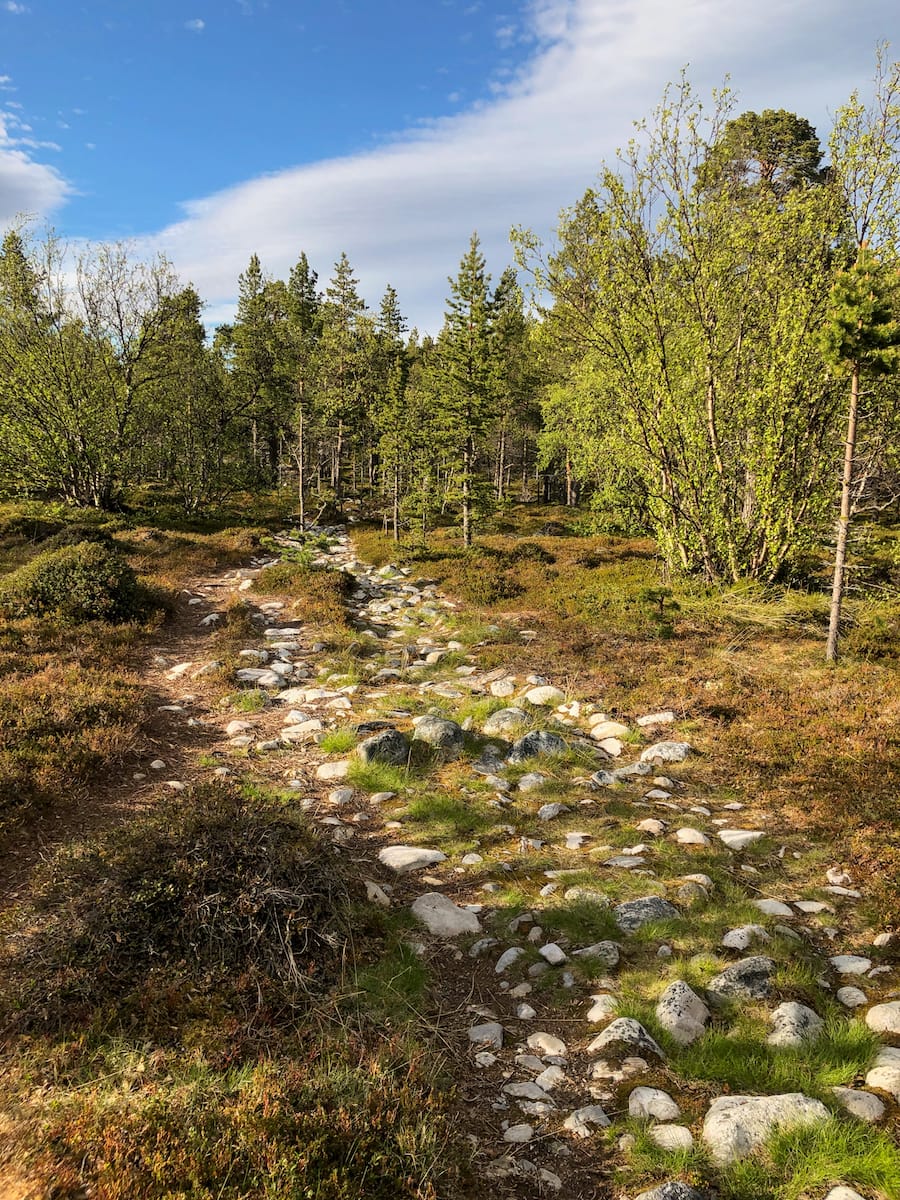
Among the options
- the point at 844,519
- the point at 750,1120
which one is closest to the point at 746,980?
the point at 750,1120

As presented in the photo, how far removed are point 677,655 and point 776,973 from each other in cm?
771

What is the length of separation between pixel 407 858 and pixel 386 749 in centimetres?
229

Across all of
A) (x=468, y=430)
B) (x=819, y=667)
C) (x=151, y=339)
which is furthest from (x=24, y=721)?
(x=151, y=339)

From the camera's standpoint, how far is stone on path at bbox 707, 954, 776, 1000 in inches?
170

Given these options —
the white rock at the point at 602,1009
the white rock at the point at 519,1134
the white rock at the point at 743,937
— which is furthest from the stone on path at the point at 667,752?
the white rock at the point at 519,1134

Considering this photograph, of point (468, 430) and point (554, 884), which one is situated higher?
point (468, 430)

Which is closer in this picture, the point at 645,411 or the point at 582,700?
the point at 582,700

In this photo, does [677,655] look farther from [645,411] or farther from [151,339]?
[151,339]

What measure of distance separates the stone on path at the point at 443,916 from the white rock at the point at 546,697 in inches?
200

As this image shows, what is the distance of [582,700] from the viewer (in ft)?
34.0

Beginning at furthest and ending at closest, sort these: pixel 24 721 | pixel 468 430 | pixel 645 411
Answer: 1. pixel 468 430
2. pixel 645 411
3. pixel 24 721

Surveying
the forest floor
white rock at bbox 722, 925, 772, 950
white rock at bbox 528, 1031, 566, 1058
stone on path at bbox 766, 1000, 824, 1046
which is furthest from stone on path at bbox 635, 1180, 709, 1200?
white rock at bbox 722, 925, 772, 950

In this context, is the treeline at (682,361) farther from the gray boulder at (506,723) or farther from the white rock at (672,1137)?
the white rock at (672,1137)

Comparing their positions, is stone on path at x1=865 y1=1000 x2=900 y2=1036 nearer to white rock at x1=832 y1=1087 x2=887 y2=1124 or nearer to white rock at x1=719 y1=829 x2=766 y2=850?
white rock at x1=832 y1=1087 x2=887 y2=1124
